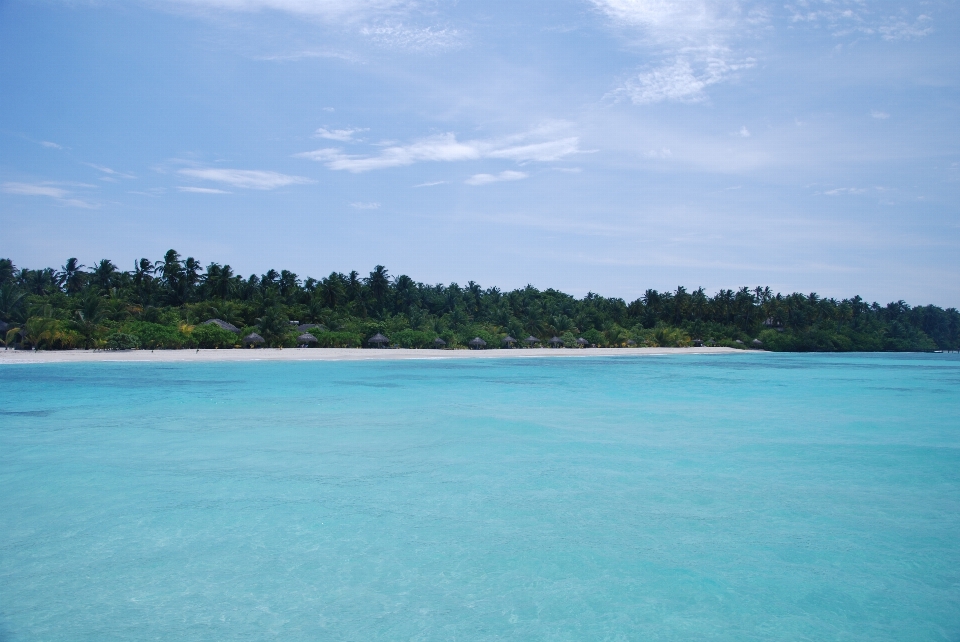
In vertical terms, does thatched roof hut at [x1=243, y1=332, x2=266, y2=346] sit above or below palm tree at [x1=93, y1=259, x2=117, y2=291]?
below

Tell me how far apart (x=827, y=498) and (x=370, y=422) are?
345 inches

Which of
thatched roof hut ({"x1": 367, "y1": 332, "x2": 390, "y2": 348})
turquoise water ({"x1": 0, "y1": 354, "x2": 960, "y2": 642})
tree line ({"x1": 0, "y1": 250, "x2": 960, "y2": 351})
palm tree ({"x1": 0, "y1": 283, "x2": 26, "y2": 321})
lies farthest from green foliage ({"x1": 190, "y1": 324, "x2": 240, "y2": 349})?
turquoise water ({"x1": 0, "y1": 354, "x2": 960, "y2": 642})

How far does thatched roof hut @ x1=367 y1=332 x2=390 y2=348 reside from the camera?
45.2 metres

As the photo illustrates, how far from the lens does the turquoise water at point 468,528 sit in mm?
4816

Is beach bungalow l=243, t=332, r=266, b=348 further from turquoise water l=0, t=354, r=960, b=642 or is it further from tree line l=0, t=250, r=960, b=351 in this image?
turquoise water l=0, t=354, r=960, b=642

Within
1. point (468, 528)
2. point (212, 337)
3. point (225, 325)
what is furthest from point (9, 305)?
point (468, 528)

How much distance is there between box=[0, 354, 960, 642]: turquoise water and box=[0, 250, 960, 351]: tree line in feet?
73.8

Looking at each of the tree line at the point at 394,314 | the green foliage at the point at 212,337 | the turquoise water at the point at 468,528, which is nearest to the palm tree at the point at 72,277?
the tree line at the point at 394,314

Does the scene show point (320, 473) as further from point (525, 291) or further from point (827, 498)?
point (525, 291)

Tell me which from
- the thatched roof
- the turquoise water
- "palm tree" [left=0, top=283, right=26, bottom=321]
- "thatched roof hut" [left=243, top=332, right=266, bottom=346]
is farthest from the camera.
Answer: the thatched roof

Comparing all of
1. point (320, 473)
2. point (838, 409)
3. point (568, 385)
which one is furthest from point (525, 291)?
point (320, 473)

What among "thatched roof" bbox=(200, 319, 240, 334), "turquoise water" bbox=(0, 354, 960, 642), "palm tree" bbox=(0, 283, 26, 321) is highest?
"palm tree" bbox=(0, 283, 26, 321)

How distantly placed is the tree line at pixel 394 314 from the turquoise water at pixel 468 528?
2249 cm

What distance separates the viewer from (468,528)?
680cm
